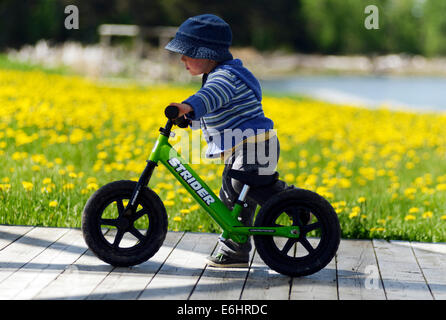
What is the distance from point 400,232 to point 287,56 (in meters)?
52.7

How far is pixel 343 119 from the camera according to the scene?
32.8ft

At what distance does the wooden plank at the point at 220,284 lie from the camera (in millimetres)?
2848

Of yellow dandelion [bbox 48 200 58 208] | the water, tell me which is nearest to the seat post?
yellow dandelion [bbox 48 200 58 208]

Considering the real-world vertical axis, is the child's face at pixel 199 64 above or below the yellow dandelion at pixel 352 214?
above

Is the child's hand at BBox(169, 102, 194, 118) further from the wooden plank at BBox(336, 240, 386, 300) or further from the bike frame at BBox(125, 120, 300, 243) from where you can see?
the wooden plank at BBox(336, 240, 386, 300)

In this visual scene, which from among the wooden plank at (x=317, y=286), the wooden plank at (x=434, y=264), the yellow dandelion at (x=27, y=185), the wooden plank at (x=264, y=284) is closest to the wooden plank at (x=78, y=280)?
the wooden plank at (x=264, y=284)

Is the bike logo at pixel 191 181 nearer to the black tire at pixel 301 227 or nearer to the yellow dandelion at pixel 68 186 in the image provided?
the black tire at pixel 301 227

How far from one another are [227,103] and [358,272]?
1068mm

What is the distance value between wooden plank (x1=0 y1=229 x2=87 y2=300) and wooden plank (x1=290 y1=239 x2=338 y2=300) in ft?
3.69

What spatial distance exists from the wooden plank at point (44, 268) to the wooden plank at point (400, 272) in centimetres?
156

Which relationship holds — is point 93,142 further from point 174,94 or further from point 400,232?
point 174,94

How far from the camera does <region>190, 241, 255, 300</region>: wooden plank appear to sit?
285 cm
